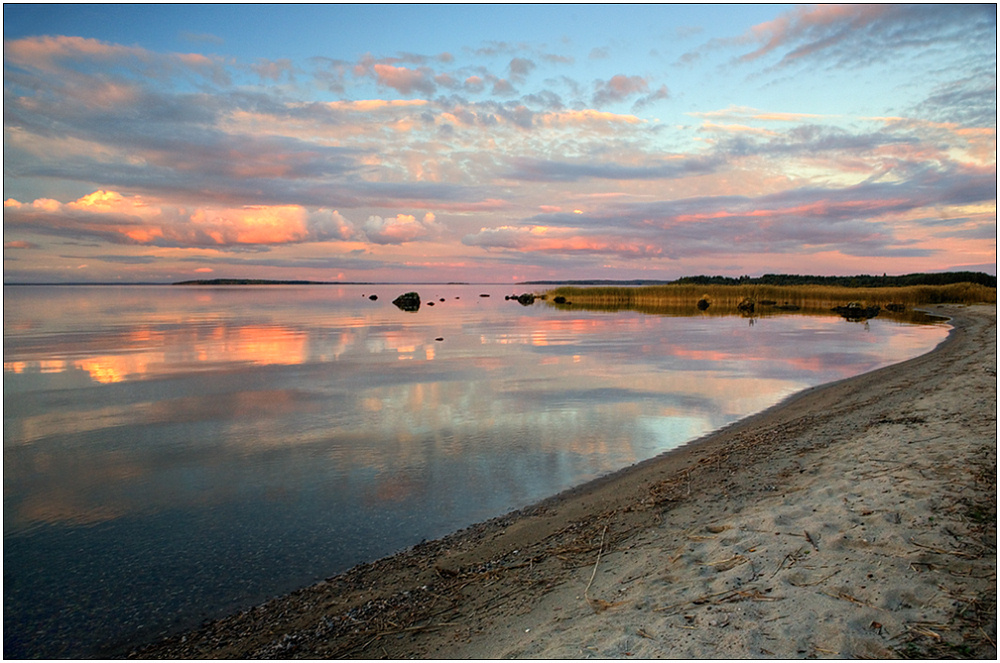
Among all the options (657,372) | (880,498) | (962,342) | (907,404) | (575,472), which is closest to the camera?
(880,498)

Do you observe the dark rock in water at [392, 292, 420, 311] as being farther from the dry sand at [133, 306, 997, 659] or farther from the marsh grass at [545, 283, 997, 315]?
the dry sand at [133, 306, 997, 659]

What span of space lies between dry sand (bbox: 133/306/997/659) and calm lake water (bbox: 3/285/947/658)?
1.02 meters

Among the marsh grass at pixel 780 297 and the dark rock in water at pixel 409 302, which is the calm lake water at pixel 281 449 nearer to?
the marsh grass at pixel 780 297

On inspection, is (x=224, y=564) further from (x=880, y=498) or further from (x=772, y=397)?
(x=772, y=397)

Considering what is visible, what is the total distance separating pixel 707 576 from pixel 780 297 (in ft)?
257

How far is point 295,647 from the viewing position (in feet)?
20.2

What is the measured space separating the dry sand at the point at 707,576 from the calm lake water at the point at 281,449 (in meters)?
1.02

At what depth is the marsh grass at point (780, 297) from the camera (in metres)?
70.7

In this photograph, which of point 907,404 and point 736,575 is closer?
point 736,575

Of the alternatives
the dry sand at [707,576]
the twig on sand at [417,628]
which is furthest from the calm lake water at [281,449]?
the twig on sand at [417,628]

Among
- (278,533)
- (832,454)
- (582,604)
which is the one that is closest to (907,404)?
(832,454)

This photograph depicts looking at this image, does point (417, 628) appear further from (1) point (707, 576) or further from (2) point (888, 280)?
(2) point (888, 280)

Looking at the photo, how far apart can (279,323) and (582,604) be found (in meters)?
49.5

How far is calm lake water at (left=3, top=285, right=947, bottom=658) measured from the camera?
7832mm
